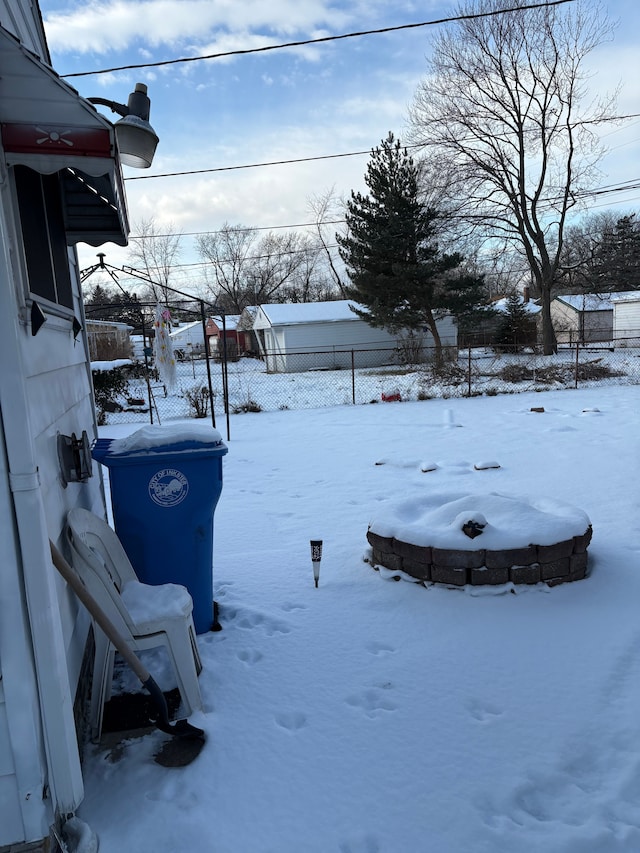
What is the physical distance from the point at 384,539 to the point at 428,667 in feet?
3.55

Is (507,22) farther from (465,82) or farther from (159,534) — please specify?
(159,534)

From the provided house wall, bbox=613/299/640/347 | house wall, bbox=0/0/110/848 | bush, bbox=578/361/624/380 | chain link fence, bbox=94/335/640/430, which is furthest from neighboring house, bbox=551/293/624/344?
house wall, bbox=0/0/110/848

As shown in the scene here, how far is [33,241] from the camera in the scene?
2371 mm

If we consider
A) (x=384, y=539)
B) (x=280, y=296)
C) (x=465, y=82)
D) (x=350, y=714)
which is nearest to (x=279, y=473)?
(x=384, y=539)

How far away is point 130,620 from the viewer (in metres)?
2.22

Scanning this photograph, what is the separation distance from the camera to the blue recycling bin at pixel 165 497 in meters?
2.73

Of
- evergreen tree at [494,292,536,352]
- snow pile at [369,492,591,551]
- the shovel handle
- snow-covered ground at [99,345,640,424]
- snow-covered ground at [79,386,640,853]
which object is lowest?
snow-covered ground at [79,386,640,853]

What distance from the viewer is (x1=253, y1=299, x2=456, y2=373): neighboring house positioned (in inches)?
996

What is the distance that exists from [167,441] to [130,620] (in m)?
0.92

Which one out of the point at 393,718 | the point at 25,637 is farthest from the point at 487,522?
the point at 25,637

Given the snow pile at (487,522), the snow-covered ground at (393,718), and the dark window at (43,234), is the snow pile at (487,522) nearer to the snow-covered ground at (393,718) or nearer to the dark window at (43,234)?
the snow-covered ground at (393,718)

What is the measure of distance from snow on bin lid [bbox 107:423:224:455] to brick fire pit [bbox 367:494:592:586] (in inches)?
56.7

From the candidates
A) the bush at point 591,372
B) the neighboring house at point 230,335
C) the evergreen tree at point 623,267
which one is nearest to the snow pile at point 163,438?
the bush at point 591,372

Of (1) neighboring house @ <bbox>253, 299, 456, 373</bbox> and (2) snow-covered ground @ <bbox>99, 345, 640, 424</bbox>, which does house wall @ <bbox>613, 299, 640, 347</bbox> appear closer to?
(1) neighboring house @ <bbox>253, 299, 456, 373</bbox>
